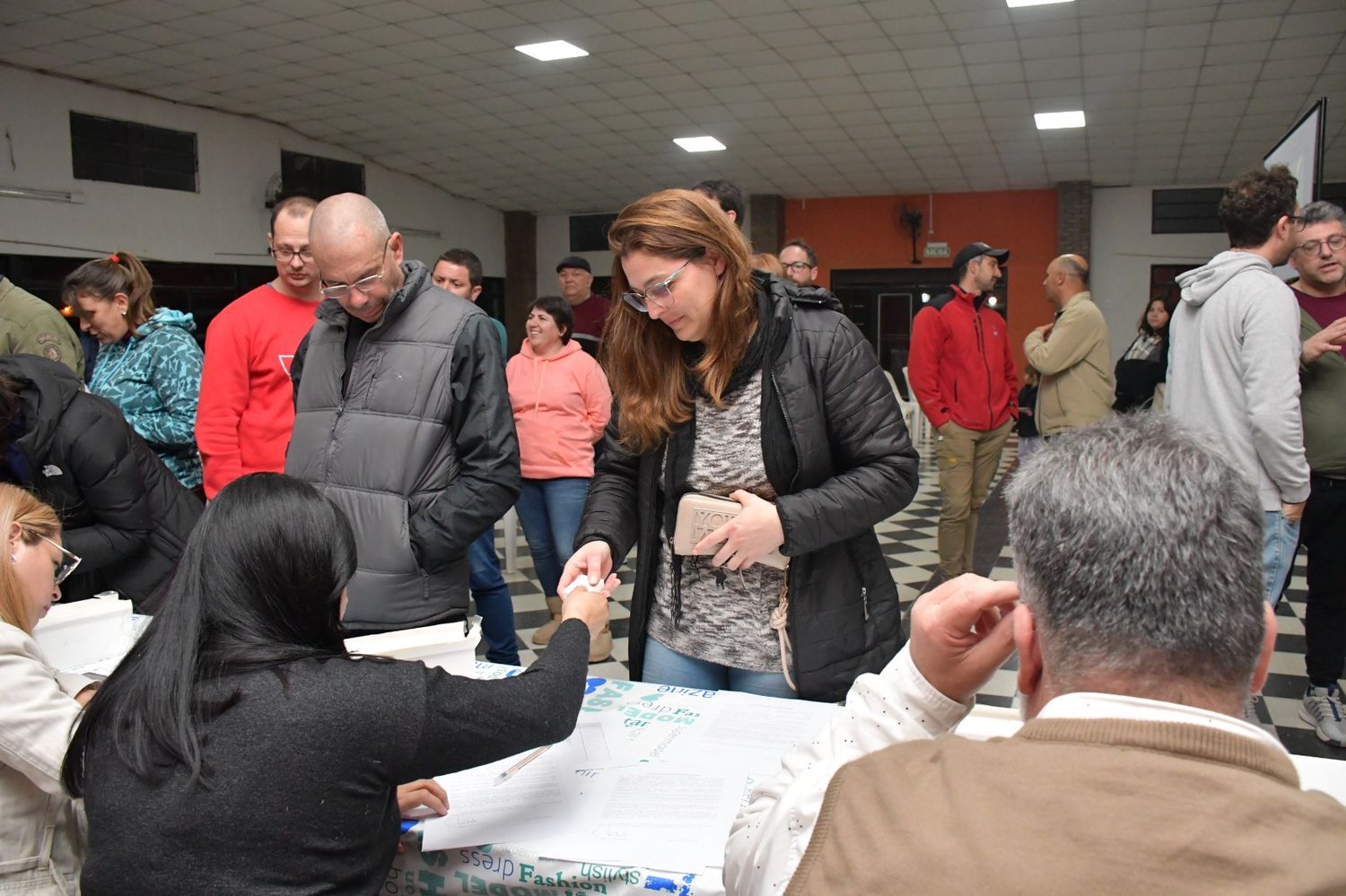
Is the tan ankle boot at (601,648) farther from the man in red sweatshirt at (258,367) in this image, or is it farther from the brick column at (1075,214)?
the brick column at (1075,214)

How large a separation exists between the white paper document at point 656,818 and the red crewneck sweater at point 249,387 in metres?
1.82

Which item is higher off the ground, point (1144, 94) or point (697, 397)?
point (1144, 94)

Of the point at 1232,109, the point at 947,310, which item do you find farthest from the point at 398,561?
the point at 1232,109

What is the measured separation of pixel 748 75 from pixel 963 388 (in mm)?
5340

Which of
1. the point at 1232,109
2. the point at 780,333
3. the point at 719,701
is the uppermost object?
→ the point at 1232,109

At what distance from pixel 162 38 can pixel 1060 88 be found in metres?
8.01

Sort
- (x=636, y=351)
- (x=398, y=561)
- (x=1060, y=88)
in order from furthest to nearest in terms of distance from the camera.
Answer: (x=1060, y=88) < (x=398, y=561) < (x=636, y=351)

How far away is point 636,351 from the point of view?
6.29 feet

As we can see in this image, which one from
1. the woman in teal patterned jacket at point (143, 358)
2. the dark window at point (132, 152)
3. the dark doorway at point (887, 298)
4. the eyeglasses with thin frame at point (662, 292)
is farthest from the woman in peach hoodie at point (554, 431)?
the dark doorway at point (887, 298)

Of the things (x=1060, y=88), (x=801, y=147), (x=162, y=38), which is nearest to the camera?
(x=162, y=38)

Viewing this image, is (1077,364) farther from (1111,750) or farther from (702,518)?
(1111,750)

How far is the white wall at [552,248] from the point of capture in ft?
54.2

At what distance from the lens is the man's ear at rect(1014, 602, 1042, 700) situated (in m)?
0.85

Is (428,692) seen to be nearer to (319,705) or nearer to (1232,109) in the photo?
(319,705)
